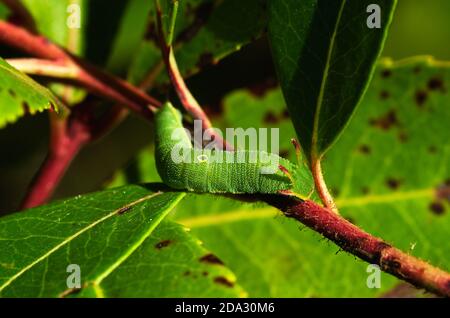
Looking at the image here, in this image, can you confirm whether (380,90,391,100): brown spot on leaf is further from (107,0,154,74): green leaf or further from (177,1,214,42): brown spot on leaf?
(107,0,154,74): green leaf

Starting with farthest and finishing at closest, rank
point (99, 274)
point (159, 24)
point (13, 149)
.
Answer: point (13, 149)
point (159, 24)
point (99, 274)

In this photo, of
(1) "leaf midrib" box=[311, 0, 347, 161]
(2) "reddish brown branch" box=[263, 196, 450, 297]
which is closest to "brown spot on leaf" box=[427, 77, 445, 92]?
(1) "leaf midrib" box=[311, 0, 347, 161]

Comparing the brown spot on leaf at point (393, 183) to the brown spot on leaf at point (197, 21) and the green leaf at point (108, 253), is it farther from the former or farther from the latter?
the green leaf at point (108, 253)

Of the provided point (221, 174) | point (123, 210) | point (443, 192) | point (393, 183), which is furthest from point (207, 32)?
point (443, 192)

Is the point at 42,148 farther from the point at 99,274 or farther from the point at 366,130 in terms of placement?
the point at 99,274

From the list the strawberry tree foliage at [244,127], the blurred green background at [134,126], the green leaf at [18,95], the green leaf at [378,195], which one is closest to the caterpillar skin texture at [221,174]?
the strawberry tree foliage at [244,127]

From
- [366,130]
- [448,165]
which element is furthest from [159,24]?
[448,165]

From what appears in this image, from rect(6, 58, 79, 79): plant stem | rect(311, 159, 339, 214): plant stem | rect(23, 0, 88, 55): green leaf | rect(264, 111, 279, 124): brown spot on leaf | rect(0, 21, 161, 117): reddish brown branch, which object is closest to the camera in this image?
rect(311, 159, 339, 214): plant stem
